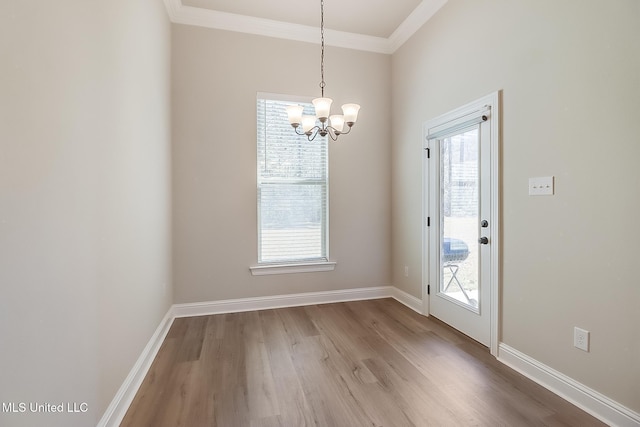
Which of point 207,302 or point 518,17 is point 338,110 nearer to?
point 518,17

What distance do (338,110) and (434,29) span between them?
1.31 meters

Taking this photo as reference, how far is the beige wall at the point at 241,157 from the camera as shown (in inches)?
127

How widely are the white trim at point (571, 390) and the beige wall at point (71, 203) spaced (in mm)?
2671

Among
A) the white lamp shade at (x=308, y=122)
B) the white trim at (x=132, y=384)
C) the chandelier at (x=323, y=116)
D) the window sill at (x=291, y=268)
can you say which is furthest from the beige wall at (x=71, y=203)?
the window sill at (x=291, y=268)

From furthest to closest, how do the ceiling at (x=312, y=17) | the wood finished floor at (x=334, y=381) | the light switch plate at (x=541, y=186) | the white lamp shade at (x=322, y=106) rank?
the ceiling at (x=312, y=17) < the white lamp shade at (x=322, y=106) < the light switch plate at (x=541, y=186) < the wood finished floor at (x=334, y=381)

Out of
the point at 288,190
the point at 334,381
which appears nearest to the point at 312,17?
the point at 288,190

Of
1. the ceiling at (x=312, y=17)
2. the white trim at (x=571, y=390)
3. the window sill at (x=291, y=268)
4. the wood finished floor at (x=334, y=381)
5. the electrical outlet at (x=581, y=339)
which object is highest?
the ceiling at (x=312, y=17)

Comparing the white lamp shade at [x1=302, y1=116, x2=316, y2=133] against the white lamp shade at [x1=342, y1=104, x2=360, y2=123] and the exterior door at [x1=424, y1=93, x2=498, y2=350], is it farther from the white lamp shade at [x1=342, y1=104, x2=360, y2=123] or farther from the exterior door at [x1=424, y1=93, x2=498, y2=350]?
the exterior door at [x1=424, y1=93, x2=498, y2=350]

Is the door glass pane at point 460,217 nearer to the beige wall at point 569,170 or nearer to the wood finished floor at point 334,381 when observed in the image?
the beige wall at point 569,170

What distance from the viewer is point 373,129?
383 cm

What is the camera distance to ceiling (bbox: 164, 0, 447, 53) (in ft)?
10.1

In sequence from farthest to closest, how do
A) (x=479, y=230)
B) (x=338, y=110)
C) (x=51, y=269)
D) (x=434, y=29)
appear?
(x=338, y=110) → (x=434, y=29) → (x=479, y=230) → (x=51, y=269)

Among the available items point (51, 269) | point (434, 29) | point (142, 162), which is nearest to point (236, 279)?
point (142, 162)

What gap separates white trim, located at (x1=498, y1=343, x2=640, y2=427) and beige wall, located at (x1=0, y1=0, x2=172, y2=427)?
2.67 m
